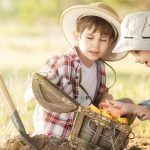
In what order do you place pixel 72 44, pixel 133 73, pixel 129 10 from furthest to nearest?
pixel 129 10 < pixel 133 73 < pixel 72 44

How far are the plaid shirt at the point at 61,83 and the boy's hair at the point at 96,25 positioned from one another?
0.17 meters

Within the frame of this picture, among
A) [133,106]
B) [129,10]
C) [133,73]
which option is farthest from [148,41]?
[129,10]

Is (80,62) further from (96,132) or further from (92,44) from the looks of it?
(96,132)

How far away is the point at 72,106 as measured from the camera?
12.8 feet

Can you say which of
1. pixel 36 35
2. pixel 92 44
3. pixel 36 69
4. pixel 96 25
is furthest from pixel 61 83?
pixel 36 35

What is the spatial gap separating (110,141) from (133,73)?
669 cm

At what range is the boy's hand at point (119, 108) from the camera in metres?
3.93

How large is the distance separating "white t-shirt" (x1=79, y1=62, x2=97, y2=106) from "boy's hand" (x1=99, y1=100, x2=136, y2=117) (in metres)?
0.38

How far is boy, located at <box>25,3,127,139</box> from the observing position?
4219 mm

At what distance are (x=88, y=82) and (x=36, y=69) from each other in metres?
7.69

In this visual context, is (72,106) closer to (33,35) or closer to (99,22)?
(99,22)

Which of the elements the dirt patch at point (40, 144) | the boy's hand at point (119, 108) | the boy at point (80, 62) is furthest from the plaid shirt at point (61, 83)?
the boy's hand at point (119, 108)

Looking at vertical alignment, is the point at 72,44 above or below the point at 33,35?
above

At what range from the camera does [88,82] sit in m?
4.41
